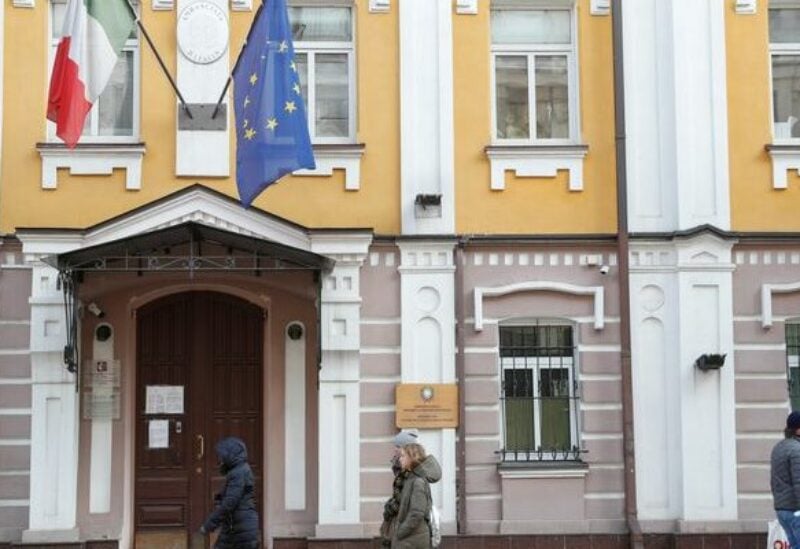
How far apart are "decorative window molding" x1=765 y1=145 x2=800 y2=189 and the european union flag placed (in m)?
5.05

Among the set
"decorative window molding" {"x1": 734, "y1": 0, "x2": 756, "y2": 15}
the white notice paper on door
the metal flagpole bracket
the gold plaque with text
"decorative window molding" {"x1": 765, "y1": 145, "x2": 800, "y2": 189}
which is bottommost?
the white notice paper on door

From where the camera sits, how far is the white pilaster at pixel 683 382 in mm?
13000

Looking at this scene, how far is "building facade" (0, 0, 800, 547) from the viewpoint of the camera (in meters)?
12.9

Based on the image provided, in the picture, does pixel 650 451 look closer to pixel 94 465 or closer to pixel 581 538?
pixel 581 538

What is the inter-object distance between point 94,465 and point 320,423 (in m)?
2.36

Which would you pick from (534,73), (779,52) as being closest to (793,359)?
(779,52)

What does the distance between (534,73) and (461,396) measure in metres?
3.59

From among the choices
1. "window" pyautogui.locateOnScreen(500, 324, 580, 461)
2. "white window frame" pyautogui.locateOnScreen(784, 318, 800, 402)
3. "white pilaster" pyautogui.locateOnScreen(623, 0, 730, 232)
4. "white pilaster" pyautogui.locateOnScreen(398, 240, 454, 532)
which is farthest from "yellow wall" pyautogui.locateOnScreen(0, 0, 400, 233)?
"white window frame" pyautogui.locateOnScreen(784, 318, 800, 402)

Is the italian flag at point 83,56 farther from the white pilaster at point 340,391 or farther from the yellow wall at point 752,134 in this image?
the yellow wall at point 752,134

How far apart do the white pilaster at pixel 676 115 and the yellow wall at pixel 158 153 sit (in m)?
2.55

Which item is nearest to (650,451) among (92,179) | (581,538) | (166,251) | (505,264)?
(581,538)

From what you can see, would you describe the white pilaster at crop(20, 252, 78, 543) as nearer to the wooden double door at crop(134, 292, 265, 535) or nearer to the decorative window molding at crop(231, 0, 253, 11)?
the wooden double door at crop(134, 292, 265, 535)

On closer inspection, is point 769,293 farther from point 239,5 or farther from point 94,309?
point 94,309

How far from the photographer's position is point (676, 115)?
527 inches
